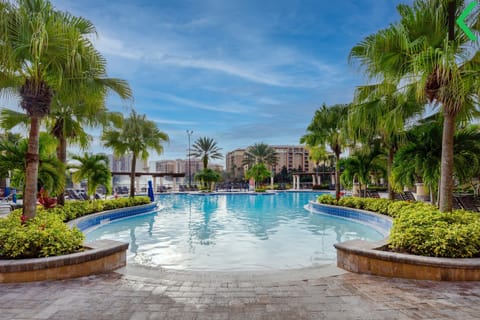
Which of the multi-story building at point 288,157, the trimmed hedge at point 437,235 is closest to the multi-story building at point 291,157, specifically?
the multi-story building at point 288,157

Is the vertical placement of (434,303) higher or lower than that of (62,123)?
lower

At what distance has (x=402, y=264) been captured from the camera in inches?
168

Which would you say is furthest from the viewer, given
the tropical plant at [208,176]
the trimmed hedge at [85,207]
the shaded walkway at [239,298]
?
the tropical plant at [208,176]

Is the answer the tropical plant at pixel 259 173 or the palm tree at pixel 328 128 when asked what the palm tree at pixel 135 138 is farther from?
the tropical plant at pixel 259 173

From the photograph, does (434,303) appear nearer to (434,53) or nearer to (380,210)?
(434,53)

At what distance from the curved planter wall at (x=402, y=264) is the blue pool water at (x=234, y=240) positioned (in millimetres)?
1900

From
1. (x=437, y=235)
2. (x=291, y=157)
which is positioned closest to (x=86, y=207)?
(x=437, y=235)

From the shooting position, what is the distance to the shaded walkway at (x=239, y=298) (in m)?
3.07

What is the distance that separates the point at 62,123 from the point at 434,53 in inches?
418

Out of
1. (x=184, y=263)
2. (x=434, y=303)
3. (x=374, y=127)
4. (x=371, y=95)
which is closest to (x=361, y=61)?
(x=371, y=95)

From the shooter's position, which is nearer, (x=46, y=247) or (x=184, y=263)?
(x=46, y=247)

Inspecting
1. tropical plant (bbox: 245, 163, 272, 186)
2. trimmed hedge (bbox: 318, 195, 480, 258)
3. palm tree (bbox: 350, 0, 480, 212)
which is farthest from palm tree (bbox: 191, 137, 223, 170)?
trimmed hedge (bbox: 318, 195, 480, 258)

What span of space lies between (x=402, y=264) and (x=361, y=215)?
8.77 meters

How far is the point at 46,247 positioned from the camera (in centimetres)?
452
